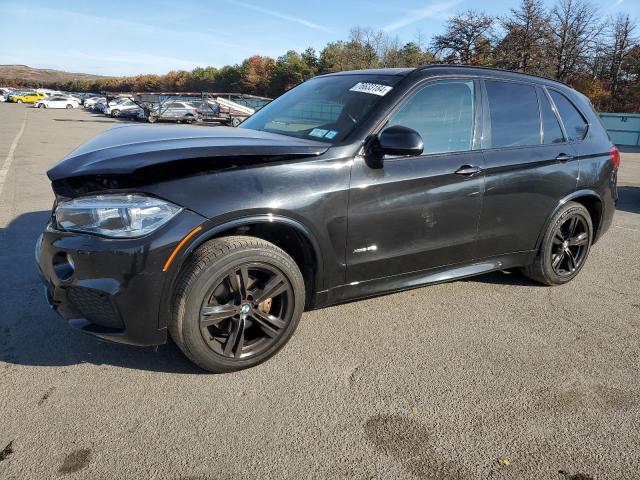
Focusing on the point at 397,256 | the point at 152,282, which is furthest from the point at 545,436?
the point at 152,282

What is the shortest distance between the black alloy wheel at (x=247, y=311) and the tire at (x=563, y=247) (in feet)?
7.95

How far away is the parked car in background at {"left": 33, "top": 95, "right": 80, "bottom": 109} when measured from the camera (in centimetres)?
5406

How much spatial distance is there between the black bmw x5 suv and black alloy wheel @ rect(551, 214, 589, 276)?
0.44ft

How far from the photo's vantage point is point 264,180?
103 inches

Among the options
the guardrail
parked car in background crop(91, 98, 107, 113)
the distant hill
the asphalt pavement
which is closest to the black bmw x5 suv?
the asphalt pavement

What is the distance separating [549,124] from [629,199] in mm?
6782

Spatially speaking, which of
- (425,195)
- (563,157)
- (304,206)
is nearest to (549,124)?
(563,157)

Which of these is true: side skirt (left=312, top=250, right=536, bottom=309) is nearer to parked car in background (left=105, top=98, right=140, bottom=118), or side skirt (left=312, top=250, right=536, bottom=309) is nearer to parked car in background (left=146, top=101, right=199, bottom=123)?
parked car in background (left=146, top=101, right=199, bottom=123)

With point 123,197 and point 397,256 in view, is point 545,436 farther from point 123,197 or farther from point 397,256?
point 123,197

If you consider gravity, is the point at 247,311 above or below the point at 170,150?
below

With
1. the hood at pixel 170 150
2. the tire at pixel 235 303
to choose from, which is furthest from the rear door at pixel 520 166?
the tire at pixel 235 303

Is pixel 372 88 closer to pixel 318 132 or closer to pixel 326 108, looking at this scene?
pixel 326 108

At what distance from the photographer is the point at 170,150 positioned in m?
2.47

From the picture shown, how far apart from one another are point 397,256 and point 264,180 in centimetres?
107
